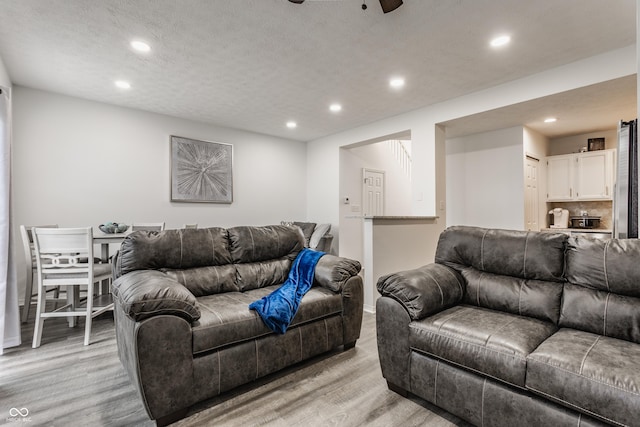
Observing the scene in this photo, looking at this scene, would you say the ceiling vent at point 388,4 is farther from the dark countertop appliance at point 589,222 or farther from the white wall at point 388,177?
the dark countertop appliance at point 589,222

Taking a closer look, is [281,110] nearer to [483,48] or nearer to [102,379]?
[483,48]

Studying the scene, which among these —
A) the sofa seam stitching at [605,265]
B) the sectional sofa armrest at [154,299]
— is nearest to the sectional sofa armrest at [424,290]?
the sofa seam stitching at [605,265]

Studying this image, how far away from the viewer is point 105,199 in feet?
14.5

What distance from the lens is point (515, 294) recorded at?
1956 mm

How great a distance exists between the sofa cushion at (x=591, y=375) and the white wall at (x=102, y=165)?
4989 millimetres

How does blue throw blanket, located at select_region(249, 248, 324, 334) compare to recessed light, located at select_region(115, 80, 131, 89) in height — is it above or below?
below

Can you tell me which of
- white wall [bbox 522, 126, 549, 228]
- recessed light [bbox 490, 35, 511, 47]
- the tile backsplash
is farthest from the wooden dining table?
the tile backsplash

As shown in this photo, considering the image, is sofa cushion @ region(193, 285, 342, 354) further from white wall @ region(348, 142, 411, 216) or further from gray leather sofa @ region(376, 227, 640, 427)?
white wall @ region(348, 142, 411, 216)

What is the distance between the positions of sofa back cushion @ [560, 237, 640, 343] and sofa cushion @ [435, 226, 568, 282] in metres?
0.09

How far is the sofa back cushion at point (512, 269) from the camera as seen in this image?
1.89m

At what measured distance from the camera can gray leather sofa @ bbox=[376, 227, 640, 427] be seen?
1290mm

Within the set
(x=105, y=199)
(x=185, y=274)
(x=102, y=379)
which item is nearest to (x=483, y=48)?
(x=185, y=274)

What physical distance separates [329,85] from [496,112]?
2.18m

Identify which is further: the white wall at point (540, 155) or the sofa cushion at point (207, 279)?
the white wall at point (540, 155)
